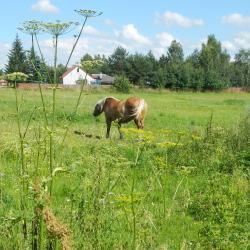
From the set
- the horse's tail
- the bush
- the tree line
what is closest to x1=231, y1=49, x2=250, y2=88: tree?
the tree line

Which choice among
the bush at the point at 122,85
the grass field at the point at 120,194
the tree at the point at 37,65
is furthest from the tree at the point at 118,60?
the tree at the point at 37,65

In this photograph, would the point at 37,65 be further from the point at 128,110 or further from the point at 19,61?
the point at 128,110

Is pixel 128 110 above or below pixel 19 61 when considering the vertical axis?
below

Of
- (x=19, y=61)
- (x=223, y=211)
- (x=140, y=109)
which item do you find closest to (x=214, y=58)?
(x=140, y=109)

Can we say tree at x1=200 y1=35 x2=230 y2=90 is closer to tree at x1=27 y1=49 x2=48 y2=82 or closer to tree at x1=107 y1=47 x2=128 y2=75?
tree at x1=107 y1=47 x2=128 y2=75

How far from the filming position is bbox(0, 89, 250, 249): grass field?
12.0ft

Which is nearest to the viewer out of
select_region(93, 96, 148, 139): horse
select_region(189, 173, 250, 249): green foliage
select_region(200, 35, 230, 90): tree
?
select_region(189, 173, 250, 249): green foliage

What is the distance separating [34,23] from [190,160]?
23.0ft

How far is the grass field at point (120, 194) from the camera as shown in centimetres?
366

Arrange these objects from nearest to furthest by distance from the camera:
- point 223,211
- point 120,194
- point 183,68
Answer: point 120,194, point 223,211, point 183,68

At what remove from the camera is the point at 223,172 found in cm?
936

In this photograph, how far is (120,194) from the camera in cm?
557

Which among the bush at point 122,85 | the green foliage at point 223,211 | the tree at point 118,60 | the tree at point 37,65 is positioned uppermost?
the tree at point 118,60

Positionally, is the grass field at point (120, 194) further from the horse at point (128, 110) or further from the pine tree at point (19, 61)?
the horse at point (128, 110)
